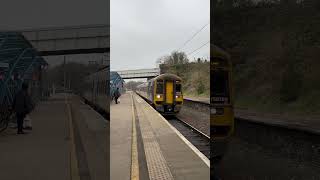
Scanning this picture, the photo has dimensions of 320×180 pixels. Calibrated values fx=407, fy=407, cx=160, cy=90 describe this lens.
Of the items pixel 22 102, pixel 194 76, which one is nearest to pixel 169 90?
pixel 22 102

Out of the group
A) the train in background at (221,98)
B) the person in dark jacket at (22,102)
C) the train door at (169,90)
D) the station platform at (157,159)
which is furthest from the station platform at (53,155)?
the train door at (169,90)

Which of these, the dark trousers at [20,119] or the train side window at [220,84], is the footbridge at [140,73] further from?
the train side window at [220,84]

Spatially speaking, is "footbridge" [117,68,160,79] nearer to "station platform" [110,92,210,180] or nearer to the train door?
the train door

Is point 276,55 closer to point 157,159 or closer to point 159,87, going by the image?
point 159,87

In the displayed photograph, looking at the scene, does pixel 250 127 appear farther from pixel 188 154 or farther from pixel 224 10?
pixel 188 154

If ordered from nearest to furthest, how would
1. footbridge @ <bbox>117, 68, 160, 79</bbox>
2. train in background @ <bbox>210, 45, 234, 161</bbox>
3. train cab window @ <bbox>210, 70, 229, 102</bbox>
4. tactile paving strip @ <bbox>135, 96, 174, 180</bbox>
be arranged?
tactile paving strip @ <bbox>135, 96, 174, 180</bbox>, train in background @ <bbox>210, 45, 234, 161</bbox>, train cab window @ <bbox>210, 70, 229, 102</bbox>, footbridge @ <bbox>117, 68, 160, 79</bbox>

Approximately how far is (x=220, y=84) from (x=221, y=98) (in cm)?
32

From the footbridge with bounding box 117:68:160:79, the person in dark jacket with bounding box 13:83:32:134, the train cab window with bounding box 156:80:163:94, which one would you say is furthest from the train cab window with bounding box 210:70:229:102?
the footbridge with bounding box 117:68:160:79

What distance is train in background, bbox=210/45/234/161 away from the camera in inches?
328

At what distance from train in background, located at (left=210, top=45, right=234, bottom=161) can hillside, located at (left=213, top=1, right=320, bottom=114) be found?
917 centimetres

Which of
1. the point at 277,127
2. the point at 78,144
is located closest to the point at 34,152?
the point at 78,144

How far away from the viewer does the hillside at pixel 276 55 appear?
62.9 ft

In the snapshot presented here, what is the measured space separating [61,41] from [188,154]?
31.3 metres

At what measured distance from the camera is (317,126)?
49.7ft
